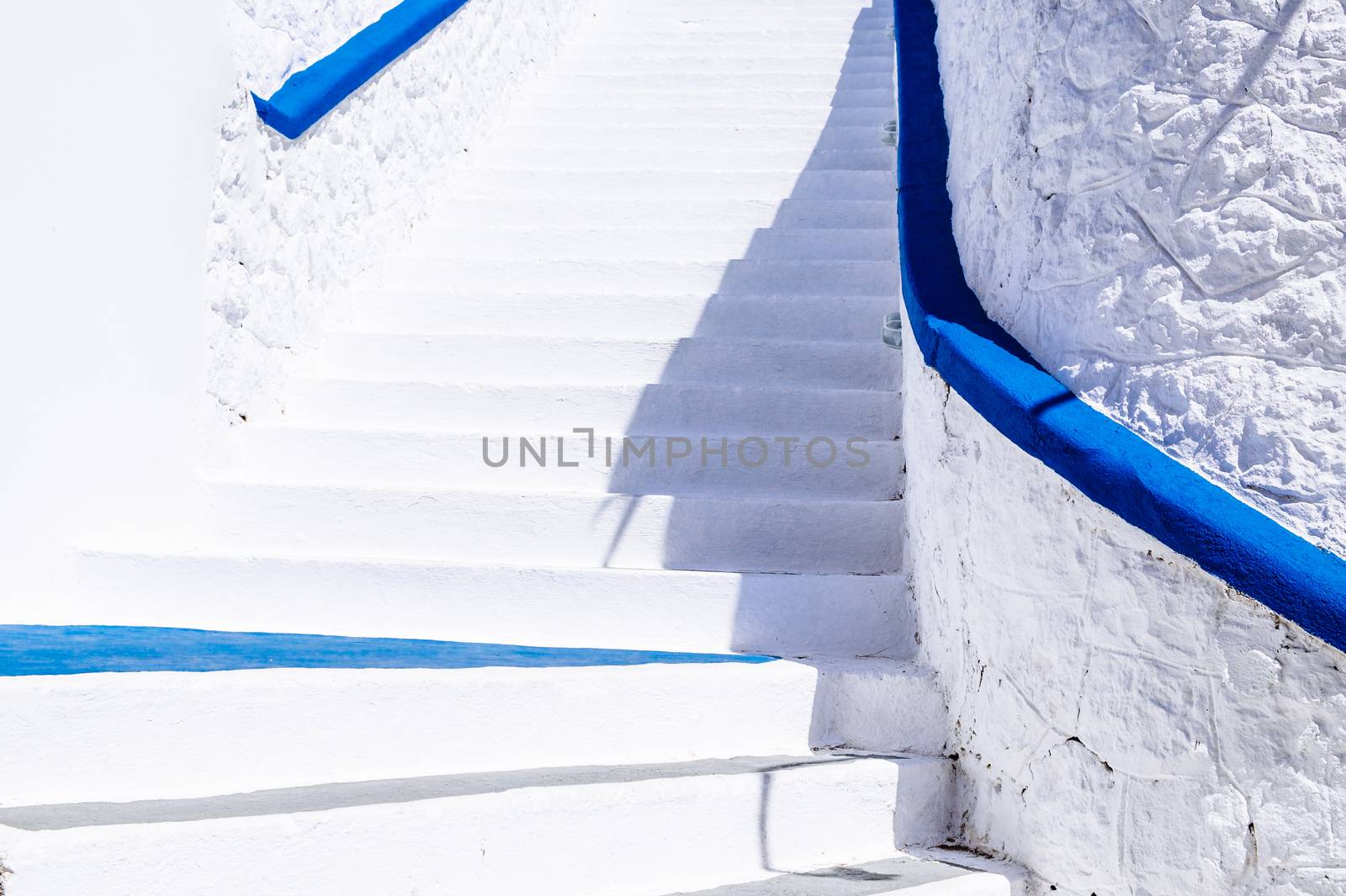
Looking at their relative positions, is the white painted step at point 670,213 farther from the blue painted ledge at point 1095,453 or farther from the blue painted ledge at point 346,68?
the blue painted ledge at point 1095,453

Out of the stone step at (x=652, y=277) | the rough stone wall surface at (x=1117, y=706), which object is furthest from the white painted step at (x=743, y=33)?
the rough stone wall surface at (x=1117, y=706)

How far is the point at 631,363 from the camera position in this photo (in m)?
3.13

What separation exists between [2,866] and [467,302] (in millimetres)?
2220

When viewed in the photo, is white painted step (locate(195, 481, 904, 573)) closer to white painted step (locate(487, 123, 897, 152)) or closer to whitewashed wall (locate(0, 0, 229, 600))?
whitewashed wall (locate(0, 0, 229, 600))

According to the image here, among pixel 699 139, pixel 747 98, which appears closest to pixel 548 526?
pixel 699 139

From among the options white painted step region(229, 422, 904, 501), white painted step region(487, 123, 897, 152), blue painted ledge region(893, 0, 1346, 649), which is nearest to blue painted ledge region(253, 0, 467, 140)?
white painted step region(487, 123, 897, 152)

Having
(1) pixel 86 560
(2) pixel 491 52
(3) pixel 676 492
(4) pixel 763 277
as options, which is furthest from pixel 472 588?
(2) pixel 491 52

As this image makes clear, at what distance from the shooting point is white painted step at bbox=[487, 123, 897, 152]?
4.29 metres

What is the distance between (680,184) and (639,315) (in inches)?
35.9

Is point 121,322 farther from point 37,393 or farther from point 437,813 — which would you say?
point 437,813

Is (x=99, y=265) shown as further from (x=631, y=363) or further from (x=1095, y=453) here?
(x=1095, y=453)

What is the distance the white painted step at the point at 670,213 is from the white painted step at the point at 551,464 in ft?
3.80

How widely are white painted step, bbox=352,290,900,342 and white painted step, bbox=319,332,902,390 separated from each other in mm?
101

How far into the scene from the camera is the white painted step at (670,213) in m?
3.78
